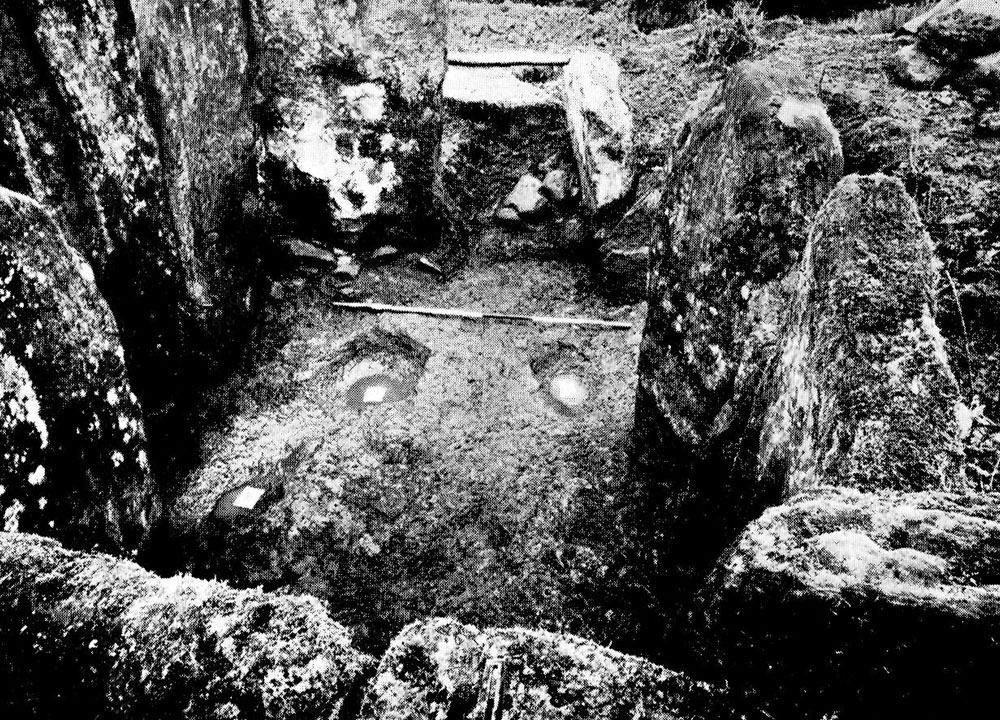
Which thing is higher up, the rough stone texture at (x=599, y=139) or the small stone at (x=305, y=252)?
the rough stone texture at (x=599, y=139)

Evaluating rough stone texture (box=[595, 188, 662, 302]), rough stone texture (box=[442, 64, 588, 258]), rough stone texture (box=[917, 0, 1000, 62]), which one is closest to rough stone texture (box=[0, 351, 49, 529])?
rough stone texture (box=[442, 64, 588, 258])

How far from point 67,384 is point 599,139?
12.2ft

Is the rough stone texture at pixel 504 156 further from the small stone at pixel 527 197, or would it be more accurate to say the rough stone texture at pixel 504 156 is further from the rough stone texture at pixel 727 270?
the rough stone texture at pixel 727 270

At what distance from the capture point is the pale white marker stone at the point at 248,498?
285cm

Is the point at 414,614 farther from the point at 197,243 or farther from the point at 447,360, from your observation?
the point at 197,243

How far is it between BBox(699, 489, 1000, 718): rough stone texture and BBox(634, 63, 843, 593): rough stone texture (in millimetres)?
989

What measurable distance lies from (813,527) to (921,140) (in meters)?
4.30

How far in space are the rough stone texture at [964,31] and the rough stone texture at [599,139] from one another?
2.55 metres

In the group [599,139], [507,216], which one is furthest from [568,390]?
[599,139]

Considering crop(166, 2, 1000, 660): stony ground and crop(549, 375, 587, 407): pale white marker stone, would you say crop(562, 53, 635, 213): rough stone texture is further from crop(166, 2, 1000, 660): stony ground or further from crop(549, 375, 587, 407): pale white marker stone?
crop(549, 375, 587, 407): pale white marker stone

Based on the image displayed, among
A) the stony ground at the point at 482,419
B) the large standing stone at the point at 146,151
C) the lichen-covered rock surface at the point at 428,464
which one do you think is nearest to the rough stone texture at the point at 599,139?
the stony ground at the point at 482,419

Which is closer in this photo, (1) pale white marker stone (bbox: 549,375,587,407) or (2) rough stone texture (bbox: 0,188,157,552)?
(2) rough stone texture (bbox: 0,188,157,552)

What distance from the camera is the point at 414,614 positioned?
8.00 feet

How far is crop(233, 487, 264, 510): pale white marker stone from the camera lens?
285 cm
